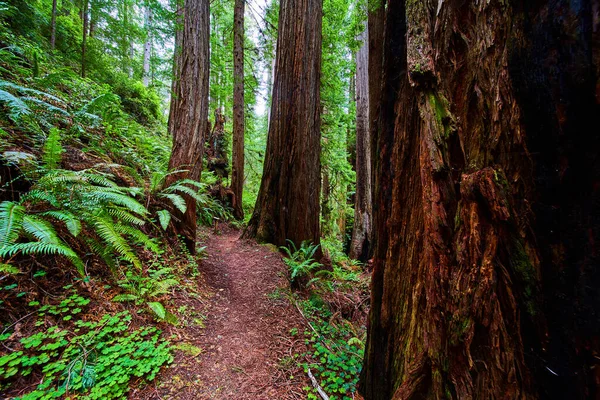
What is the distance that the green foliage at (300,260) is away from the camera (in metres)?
3.93

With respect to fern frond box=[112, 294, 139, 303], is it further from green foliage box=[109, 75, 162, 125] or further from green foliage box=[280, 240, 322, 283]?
green foliage box=[109, 75, 162, 125]

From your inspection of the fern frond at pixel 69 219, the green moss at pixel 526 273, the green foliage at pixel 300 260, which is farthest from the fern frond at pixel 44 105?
the green moss at pixel 526 273

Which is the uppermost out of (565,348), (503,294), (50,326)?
(503,294)

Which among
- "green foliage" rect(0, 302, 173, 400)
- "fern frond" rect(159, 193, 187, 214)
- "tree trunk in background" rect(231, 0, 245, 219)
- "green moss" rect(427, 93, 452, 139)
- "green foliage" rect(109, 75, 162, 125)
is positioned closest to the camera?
"green moss" rect(427, 93, 452, 139)

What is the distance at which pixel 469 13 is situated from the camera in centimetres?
122

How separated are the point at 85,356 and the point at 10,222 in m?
1.23

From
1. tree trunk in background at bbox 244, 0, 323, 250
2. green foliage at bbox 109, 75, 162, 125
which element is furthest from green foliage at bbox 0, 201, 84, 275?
green foliage at bbox 109, 75, 162, 125

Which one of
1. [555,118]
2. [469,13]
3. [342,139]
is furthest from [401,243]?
[342,139]

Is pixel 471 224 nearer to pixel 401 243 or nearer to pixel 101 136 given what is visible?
pixel 401 243

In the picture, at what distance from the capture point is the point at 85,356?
1940mm

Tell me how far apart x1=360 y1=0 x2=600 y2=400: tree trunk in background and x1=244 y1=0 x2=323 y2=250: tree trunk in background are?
11.2 feet

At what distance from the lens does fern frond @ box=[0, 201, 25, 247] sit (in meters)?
1.95

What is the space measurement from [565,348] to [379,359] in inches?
41.0

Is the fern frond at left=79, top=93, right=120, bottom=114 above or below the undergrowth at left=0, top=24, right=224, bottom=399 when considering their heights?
above
